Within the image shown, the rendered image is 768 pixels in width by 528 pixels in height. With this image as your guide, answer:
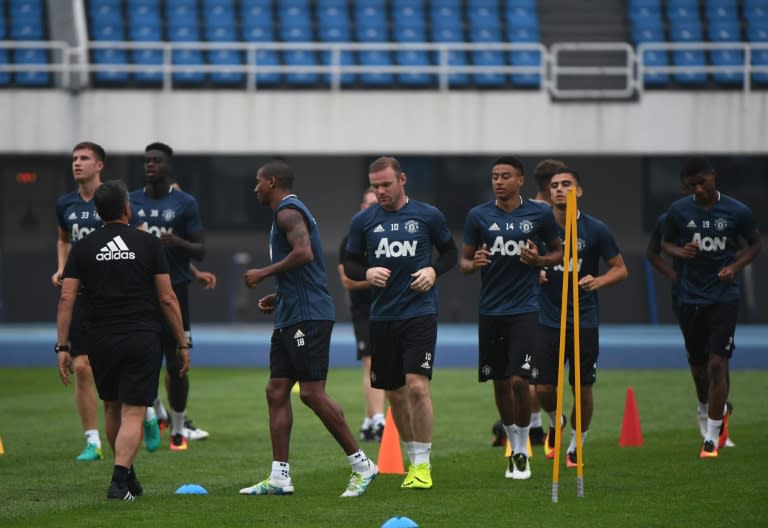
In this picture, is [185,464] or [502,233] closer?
[502,233]

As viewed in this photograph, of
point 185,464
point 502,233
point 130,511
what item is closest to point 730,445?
point 502,233

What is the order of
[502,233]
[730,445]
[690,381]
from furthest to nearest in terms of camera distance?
[690,381] → [730,445] → [502,233]

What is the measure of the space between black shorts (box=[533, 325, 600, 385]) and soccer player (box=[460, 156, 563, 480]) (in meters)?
0.87

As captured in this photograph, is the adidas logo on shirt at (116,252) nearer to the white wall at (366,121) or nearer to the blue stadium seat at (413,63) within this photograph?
the white wall at (366,121)

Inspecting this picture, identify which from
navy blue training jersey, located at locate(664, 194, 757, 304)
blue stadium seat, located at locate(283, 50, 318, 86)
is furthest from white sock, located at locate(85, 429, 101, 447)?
blue stadium seat, located at locate(283, 50, 318, 86)

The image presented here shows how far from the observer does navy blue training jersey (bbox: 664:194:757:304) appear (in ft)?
37.6

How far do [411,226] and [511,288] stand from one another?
0.98 metres

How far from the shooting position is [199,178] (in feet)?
93.0

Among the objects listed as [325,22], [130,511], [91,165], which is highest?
[325,22]

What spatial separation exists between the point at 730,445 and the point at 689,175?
7.85 feet

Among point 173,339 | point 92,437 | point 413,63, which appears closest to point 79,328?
point 92,437

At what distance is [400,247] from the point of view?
967 cm

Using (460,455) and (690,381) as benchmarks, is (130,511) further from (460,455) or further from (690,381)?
(690,381)

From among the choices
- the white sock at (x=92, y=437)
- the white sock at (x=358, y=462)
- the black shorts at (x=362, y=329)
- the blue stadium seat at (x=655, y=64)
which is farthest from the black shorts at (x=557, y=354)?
the blue stadium seat at (x=655, y=64)
